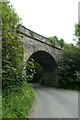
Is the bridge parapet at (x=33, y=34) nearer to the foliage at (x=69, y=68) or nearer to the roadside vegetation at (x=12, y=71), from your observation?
the foliage at (x=69, y=68)

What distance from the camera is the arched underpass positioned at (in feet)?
87.9

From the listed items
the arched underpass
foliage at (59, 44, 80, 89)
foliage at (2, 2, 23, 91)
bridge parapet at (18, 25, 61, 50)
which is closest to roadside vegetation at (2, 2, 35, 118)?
foliage at (2, 2, 23, 91)

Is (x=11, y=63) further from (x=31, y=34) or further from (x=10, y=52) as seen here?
(x=31, y=34)

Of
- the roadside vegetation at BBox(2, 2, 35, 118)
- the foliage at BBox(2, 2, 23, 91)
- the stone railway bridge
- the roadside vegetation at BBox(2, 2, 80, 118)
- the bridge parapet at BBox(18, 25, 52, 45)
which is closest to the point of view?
the roadside vegetation at BBox(2, 2, 80, 118)

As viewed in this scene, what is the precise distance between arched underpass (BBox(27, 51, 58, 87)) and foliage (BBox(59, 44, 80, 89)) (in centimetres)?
134

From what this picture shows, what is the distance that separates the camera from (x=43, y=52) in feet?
83.8

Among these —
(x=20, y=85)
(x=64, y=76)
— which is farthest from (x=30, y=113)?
(x=64, y=76)

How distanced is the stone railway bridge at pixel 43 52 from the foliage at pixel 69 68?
1.00 meters

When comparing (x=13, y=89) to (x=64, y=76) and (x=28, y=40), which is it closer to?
(x=28, y=40)

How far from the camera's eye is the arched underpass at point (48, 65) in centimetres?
2680

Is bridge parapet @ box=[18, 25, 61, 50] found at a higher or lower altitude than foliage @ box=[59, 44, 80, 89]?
higher

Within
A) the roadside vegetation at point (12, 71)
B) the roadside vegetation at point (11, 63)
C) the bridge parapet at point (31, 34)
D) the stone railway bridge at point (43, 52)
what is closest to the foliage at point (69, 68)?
the stone railway bridge at point (43, 52)

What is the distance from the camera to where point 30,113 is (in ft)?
32.4

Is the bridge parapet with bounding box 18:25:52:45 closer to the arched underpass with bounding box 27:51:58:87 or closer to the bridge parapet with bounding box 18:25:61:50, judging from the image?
the bridge parapet with bounding box 18:25:61:50
